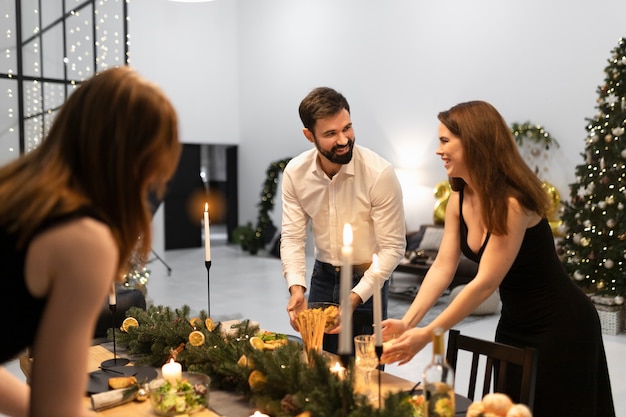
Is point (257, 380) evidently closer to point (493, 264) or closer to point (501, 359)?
point (501, 359)

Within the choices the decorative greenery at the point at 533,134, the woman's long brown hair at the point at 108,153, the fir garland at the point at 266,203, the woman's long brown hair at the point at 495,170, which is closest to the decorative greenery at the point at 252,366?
the woman's long brown hair at the point at 108,153

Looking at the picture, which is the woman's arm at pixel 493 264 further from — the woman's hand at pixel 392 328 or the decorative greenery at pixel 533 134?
the decorative greenery at pixel 533 134

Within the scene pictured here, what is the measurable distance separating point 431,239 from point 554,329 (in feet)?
18.8

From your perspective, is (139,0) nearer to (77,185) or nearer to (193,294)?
(193,294)

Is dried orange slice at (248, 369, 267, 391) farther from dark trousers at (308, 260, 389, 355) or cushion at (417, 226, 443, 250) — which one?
cushion at (417, 226, 443, 250)

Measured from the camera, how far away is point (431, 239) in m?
7.84

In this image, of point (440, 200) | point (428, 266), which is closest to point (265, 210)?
point (440, 200)

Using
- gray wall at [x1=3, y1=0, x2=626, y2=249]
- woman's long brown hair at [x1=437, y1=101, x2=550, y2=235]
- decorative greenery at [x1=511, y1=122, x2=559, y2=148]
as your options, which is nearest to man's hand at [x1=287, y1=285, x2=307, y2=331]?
woman's long brown hair at [x1=437, y1=101, x2=550, y2=235]

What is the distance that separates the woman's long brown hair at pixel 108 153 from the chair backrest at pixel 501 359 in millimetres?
1214

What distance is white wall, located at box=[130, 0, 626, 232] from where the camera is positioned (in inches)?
288

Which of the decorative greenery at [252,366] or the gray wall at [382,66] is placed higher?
the gray wall at [382,66]

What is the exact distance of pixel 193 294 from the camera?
748cm

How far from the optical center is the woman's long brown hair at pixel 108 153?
1062 millimetres

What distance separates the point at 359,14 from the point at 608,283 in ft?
19.6
